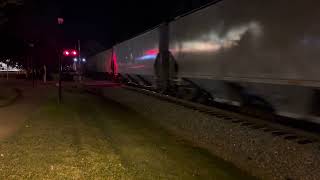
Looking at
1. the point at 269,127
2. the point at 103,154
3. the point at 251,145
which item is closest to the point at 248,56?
the point at 269,127

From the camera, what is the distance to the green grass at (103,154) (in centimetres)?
724

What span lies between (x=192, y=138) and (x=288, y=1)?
4.08 m

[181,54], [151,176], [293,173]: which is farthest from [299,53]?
[181,54]

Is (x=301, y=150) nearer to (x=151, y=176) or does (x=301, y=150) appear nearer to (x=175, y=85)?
(x=151, y=176)

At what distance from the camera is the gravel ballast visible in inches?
315

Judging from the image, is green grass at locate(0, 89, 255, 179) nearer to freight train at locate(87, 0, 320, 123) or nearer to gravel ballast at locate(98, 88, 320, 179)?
gravel ballast at locate(98, 88, 320, 179)

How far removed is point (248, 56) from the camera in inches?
486

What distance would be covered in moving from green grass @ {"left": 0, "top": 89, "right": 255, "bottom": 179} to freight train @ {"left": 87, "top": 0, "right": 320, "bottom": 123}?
2673 mm

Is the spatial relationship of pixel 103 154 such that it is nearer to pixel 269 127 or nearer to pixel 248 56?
pixel 269 127

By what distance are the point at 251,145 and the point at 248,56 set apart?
323 centimetres

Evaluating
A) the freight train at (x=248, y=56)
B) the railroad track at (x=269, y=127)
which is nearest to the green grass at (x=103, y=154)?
the railroad track at (x=269, y=127)

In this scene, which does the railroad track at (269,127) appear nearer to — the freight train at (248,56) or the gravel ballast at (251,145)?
the gravel ballast at (251,145)

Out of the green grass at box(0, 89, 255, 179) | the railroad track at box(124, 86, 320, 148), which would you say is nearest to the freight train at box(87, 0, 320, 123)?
the railroad track at box(124, 86, 320, 148)

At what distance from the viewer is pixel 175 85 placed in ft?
66.9
